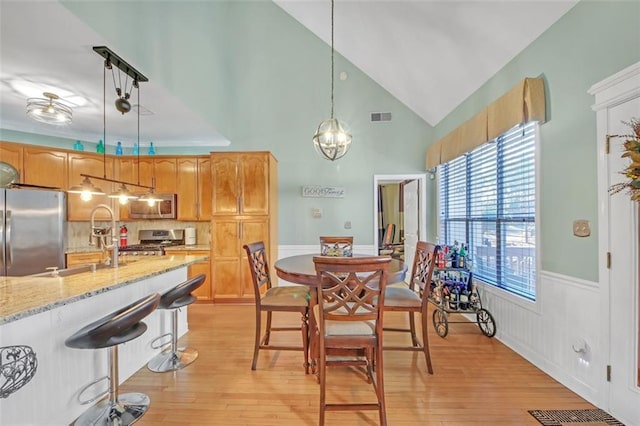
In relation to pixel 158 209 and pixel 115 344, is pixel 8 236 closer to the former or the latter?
pixel 158 209

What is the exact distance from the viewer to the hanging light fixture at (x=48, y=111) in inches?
102

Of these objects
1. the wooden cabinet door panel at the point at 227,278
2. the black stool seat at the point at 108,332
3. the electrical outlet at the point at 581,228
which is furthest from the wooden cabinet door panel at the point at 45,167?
the electrical outlet at the point at 581,228

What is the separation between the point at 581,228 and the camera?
6.75 ft

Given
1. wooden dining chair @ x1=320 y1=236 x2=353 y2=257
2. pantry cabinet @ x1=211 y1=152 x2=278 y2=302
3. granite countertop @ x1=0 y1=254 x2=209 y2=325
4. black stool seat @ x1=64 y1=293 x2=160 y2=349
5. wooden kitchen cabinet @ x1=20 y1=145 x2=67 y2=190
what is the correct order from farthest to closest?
pantry cabinet @ x1=211 y1=152 x2=278 y2=302 < wooden kitchen cabinet @ x1=20 y1=145 x2=67 y2=190 < wooden dining chair @ x1=320 y1=236 x2=353 y2=257 < black stool seat @ x1=64 y1=293 x2=160 y2=349 < granite countertop @ x1=0 y1=254 x2=209 y2=325

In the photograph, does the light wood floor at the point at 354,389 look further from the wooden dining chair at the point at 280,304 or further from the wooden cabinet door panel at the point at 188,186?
the wooden cabinet door panel at the point at 188,186

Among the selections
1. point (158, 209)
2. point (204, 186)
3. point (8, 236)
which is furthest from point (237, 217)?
point (8, 236)

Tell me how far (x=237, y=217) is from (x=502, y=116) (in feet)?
11.7

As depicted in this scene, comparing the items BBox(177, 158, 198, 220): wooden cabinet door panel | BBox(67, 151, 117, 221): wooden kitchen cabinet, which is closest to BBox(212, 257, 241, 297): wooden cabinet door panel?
BBox(177, 158, 198, 220): wooden cabinet door panel

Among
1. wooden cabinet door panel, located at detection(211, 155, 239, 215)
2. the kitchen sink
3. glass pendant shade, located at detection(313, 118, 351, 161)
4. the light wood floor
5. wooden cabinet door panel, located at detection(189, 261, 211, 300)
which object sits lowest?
the light wood floor

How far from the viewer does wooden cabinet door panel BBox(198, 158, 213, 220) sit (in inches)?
180

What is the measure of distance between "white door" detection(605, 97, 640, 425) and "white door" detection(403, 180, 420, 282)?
118 inches

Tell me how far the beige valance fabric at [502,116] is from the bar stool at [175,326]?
10.5 ft

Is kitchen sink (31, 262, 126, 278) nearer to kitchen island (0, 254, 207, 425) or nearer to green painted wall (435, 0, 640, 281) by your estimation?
kitchen island (0, 254, 207, 425)

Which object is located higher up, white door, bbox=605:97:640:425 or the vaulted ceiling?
the vaulted ceiling
